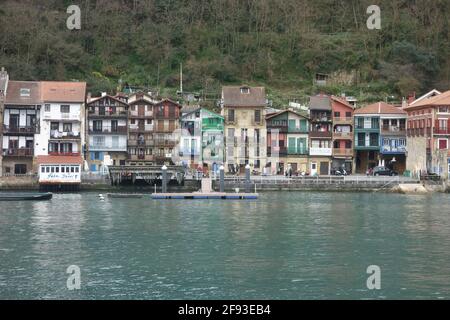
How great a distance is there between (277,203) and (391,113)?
112 feet

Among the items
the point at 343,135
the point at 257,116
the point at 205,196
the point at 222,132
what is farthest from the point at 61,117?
the point at 343,135

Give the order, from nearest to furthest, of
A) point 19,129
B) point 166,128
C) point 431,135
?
point 431,135 < point 19,129 < point 166,128

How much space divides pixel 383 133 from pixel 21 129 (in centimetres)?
4045

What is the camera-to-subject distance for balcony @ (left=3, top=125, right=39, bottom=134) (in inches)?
3474

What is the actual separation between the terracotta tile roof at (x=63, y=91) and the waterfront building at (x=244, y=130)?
52.3ft

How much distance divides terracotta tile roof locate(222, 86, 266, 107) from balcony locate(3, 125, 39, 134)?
21095mm

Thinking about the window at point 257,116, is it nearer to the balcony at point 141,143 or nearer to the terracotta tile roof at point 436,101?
the balcony at point 141,143

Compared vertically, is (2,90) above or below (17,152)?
above

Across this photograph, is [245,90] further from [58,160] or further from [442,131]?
[58,160]

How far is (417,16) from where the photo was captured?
116062mm

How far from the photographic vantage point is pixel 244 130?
308ft

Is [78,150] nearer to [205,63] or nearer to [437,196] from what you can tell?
[205,63]

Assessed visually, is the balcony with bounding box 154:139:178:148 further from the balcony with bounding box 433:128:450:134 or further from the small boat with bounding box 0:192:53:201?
the balcony with bounding box 433:128:450:134
